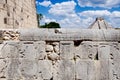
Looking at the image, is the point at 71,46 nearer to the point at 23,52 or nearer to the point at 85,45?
the point at 85,45

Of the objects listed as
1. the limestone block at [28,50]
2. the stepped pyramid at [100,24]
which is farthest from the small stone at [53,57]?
the stepped pyramid at [100,24]

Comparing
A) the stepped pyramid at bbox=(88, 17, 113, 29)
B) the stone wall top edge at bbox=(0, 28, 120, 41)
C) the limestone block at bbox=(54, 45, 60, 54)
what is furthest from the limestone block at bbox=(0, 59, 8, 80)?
the stepped pyramid at bbox=(88, 17, 113, 29)

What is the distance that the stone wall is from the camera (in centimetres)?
453

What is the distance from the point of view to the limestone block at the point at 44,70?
4520mm

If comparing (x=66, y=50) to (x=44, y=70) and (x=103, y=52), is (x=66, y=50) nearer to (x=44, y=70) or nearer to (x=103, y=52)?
(x=44, y=70)

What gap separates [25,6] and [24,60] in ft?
51.7

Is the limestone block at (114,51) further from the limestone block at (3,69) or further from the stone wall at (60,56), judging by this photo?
the limestone block at (3,69)

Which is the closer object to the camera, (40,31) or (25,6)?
(40,31)

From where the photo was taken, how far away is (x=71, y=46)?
4.57 meters

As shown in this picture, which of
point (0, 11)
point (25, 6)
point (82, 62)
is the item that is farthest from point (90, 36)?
point (25, 6)

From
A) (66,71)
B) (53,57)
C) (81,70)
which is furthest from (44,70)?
(81,70)

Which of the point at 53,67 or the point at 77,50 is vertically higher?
the point at 77,50

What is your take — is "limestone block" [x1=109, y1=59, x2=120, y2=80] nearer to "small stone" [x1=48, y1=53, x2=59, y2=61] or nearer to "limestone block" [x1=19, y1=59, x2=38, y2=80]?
"small stone" [x1=48, y1=53, x2=59, y2=61]

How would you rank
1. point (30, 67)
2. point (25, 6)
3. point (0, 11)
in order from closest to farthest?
1. point (30, 67)
2. point (0, 11)
3. point (25, 6)
